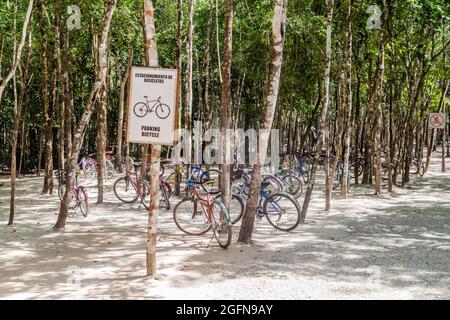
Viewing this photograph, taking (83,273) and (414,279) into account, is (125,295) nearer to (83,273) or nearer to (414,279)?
(83,273)

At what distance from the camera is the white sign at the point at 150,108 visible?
19.9 feet

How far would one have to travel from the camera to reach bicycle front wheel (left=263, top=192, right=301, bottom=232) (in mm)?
9625

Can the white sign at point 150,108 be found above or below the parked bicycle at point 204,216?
above

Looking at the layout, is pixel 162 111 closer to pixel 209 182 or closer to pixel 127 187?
pixel 209 182

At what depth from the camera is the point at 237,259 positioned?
7.41 meters

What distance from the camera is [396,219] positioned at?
10781 mm

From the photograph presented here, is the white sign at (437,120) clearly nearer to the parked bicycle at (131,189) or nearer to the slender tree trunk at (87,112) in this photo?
the parked bicycle at (131,189)

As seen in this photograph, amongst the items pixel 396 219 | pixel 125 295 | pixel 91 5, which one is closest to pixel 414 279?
pixel 125 295

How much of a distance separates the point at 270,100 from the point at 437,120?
13357 mm

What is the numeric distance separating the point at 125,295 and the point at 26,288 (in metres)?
1.26

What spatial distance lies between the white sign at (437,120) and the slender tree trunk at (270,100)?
511 inches

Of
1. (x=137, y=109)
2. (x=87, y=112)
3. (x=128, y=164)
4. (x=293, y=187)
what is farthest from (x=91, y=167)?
(x=137, y=109)

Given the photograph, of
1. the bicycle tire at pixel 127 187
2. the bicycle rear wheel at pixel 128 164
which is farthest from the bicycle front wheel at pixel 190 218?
the bicycle rear wheel at pixel 128 164

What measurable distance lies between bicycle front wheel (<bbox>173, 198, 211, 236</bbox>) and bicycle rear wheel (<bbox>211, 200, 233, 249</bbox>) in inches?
20.3
